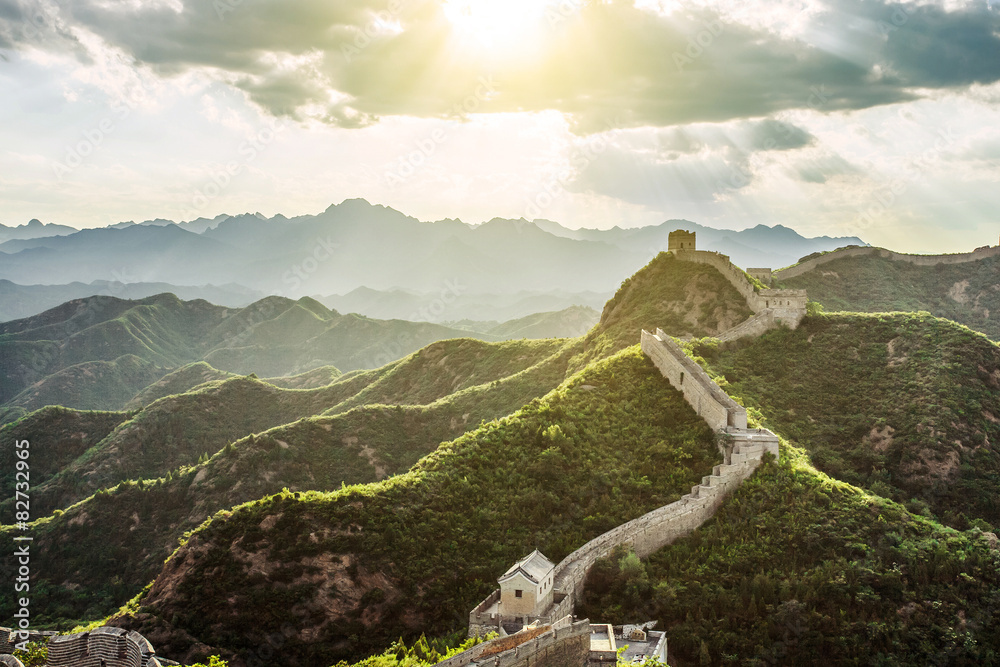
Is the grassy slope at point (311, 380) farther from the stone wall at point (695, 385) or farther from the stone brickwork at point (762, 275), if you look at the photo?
the stone wall at point (695, 385)

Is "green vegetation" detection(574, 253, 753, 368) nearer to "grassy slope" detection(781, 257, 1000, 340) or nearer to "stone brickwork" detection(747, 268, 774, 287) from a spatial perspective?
"stone brickwork" detection(747, 268, 774, 287)

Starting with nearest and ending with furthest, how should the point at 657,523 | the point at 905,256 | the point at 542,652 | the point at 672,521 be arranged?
the point at 542,652, the point at 657,523, the point at 672,521, the point at 905,256

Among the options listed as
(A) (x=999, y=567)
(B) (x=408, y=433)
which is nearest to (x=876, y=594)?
(A) (x=999, y=567)

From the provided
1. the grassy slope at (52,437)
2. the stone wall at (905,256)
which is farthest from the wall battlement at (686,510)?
the grassy slope at (52,437)

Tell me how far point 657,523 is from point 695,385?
9454 mm

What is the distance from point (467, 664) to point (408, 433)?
146 feet

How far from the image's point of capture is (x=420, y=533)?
30906 millimetres

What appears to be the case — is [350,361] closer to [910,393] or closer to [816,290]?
[816,290]

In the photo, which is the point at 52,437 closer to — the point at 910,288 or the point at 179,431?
the point at 179,431

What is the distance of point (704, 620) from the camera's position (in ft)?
83.0

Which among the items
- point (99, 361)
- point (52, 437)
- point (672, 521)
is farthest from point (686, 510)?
point (99, 361)

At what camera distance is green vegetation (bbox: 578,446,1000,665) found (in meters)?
24.2

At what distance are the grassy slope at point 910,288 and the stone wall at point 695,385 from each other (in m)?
44.2

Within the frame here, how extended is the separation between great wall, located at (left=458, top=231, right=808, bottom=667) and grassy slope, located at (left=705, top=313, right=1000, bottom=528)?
17.5 ft
